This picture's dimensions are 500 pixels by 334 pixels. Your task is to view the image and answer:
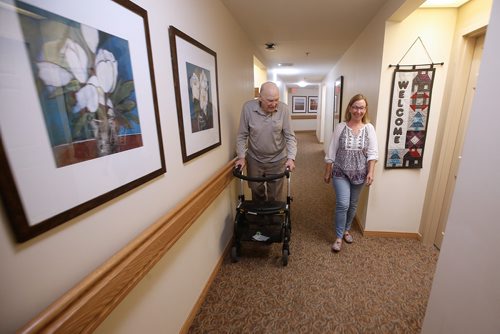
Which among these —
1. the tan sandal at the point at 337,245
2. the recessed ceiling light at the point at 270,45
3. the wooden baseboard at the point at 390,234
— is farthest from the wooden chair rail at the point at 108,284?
the recessed ceiling light at the point at 270,45

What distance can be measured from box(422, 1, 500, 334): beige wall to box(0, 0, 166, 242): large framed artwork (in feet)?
4.52

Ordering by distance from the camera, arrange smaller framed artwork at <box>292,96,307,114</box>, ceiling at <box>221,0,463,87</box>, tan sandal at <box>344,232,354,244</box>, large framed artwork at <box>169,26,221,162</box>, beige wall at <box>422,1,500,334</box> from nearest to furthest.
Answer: beige wall at <box>422,1,500,334</box>, large framed artwork at <box>169,26,221,162</box>, ceiling at <box>221,0,463,87</box>, tan sandal at <box>344,232,354,244</box>, smaller framed artwork at <box>292,96,307,114</box>

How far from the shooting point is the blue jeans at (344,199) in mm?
2303

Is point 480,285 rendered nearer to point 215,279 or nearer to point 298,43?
point 215,279

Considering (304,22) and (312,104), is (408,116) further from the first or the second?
(312,104)

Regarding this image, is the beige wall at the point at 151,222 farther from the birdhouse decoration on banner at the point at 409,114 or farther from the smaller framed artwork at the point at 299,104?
the smaller framed artwork at the point at 299,104

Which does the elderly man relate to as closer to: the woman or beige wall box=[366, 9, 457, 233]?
the woman

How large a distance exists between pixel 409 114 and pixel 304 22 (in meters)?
1.56

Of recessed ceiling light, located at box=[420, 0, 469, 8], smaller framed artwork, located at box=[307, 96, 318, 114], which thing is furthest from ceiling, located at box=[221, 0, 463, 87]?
smaller framed artwork, located at box=[307, 96, 318, 114]

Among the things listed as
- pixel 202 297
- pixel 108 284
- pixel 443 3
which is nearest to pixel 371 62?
pixel 443 3

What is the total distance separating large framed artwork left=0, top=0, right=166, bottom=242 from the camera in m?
0.58

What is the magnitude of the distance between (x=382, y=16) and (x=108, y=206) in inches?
109

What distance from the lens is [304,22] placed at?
105 inches

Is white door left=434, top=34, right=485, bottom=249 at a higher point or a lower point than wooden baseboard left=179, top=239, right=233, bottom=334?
higher
